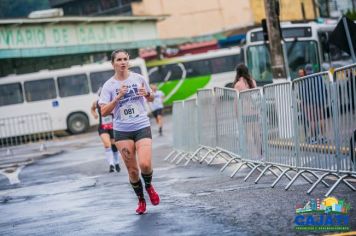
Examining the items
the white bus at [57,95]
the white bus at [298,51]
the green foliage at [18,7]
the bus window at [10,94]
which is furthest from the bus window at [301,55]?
the green foliage at [18,7]

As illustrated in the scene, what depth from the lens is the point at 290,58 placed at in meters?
26.2

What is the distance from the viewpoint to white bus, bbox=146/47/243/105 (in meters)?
43.2

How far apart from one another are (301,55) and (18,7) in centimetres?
5006

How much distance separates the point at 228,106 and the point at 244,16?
4383 cm

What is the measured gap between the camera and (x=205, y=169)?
1438 centimetres

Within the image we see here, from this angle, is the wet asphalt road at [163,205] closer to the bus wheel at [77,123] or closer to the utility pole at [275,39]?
the utility pole at [275,39]

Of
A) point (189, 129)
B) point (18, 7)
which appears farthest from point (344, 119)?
point (18, 7)

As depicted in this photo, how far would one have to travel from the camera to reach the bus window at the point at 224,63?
43.5 m

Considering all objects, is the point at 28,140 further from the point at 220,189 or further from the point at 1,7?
the point at 1,7

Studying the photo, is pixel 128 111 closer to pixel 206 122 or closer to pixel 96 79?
pixel 206 122

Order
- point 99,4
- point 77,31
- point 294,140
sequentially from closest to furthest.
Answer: point 294,140 → point 77,31 → point 99,4

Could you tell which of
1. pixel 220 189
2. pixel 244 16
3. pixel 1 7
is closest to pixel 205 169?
pixel 220 189

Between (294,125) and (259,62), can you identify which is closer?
(294,125)

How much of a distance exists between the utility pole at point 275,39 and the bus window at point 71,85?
63.8ft
